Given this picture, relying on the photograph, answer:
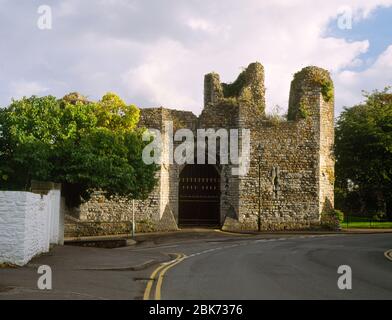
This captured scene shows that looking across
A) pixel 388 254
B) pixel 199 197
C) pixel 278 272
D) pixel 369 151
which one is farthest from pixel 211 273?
pixel 369 151

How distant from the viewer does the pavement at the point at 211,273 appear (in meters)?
11.4

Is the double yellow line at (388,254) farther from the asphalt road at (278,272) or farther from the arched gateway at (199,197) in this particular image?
the arched gateway at (199,197)

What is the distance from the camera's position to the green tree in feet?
139

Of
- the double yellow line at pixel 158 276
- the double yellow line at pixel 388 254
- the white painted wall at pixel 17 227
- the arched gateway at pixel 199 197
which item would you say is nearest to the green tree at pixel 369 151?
the arched gateway at pixel 199 197

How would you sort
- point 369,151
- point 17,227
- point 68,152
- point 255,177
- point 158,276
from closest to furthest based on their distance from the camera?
point 158,276 < point 17,227 < point 68,152 < point 255,177 < point 369,151

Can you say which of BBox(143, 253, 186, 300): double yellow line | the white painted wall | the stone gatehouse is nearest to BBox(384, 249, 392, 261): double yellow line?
BBox(143, 253, 186, 300): double yellow line

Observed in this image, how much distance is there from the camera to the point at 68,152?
80.6 feet

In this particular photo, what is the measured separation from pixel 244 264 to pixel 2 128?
1543 cm

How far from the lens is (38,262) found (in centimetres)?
1631

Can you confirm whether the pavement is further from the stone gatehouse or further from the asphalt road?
the stone gatehouse

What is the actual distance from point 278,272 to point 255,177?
22.8 m

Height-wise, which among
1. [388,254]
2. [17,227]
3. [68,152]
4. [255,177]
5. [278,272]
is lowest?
[388,254]

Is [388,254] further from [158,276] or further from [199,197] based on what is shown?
[199,197]
